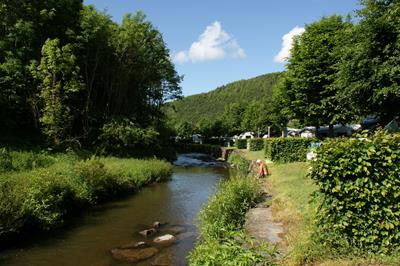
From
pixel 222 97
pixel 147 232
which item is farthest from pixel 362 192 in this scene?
pixel 222 97

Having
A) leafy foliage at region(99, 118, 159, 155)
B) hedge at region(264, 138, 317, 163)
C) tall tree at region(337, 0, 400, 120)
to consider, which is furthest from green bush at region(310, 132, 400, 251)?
leafy foliage at region(99, 118, 159, 155)

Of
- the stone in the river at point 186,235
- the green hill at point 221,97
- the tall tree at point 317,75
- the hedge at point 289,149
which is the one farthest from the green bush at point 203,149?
the green hill at point 221,97

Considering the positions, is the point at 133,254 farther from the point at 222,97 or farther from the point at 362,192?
the point at 222,97

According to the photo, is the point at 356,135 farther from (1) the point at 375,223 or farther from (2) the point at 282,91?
(2) the point at 282,91

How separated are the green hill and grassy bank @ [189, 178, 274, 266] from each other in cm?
14170

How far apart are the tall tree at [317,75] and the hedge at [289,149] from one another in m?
2.17

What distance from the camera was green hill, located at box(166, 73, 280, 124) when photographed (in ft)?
532

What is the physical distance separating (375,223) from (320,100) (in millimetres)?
21917

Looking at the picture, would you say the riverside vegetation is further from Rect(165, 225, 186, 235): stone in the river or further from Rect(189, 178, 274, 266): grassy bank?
Rect(165, 225, 186, 235): stone in the river

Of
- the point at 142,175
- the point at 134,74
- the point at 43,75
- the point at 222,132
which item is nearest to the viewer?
the point at 142,175

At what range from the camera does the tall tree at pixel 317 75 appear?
89.5 feet

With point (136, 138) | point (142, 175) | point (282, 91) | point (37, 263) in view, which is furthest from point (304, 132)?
point (37, 263)

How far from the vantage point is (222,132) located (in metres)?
94.6

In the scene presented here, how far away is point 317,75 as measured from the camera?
27688mm
